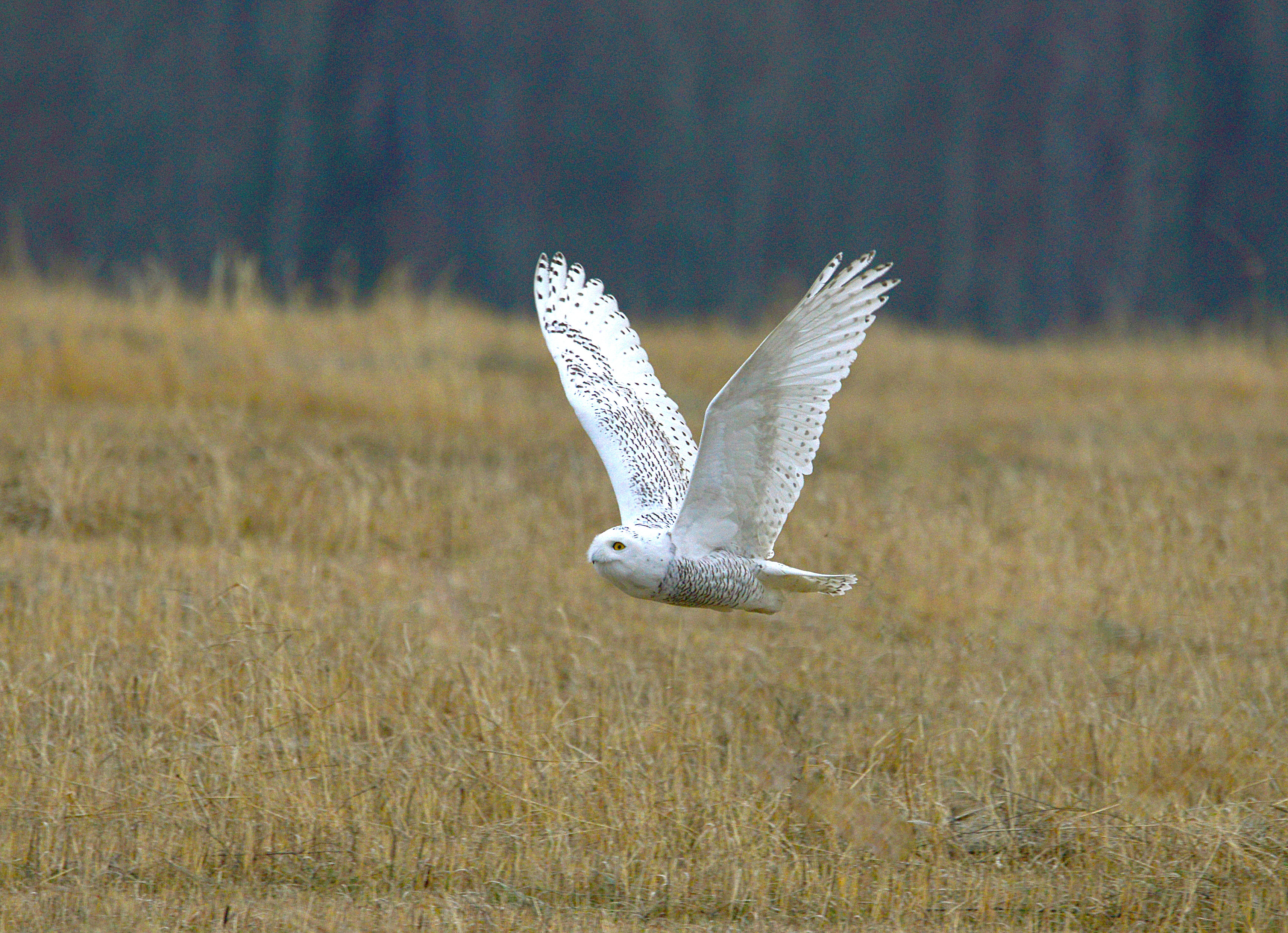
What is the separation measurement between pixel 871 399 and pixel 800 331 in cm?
715

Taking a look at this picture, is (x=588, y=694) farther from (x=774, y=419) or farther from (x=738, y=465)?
(x=774, y=419)

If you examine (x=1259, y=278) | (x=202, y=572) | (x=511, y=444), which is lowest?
(x=202, y=572)

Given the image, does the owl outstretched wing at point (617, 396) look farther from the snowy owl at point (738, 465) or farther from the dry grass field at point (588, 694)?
the dry grass field at point (588, 694)

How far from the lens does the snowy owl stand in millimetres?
4078

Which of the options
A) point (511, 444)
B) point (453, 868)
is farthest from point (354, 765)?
point (511, 444)

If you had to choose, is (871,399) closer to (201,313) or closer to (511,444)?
(511,444)

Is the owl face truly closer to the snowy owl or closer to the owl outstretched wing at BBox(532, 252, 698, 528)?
the snowy owl

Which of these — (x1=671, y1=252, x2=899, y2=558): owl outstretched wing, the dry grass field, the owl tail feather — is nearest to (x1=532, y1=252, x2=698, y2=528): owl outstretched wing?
(x1=671, y1=252, x2=899, y2=558): owl outstretched wing

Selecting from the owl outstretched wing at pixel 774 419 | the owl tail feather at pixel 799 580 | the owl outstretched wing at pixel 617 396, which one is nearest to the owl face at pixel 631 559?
the owl outstretched wing at pixel 774 419

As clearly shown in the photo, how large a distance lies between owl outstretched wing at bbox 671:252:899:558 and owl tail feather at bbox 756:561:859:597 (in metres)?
0.06

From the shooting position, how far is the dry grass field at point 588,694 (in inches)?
145

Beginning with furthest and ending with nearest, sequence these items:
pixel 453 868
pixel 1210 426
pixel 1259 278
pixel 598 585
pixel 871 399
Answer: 1. pixel 1259 278
2. pixel 871 399
3. pixel 1210 426
4. pixel 598 585
5. pixel 453 868

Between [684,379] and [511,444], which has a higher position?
[684,379]

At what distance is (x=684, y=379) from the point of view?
1137 cm
